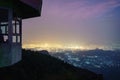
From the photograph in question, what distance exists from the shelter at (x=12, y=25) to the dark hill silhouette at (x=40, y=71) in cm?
438

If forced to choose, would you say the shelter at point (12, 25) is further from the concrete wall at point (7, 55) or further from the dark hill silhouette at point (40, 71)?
the dark hill silhouette at point (40, 71)

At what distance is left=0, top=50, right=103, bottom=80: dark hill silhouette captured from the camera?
25191mm

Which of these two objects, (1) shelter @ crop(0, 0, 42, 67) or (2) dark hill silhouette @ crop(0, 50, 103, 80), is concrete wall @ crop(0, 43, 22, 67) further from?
(2) dark hill silhouette @ crop(0, 50, 103, 80)

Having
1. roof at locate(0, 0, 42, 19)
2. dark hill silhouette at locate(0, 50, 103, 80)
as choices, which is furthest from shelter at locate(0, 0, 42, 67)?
dark hill silhouette at locate(0, 50, 103, 80)

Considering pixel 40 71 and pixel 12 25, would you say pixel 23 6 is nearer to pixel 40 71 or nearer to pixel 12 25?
pixel 12 25

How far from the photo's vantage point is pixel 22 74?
84.0 feet

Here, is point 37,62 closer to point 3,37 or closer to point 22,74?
point 22,74

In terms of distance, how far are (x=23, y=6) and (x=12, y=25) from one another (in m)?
1.46

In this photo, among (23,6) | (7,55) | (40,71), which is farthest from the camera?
(40,71)

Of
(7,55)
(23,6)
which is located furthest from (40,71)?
(7,55)

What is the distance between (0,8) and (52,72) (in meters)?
12.2

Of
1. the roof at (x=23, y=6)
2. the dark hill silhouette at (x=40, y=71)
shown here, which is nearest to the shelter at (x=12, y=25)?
the roof at (x=23, y=6)

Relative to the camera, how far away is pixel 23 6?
19812 mm

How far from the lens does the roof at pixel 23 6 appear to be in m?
18.6
